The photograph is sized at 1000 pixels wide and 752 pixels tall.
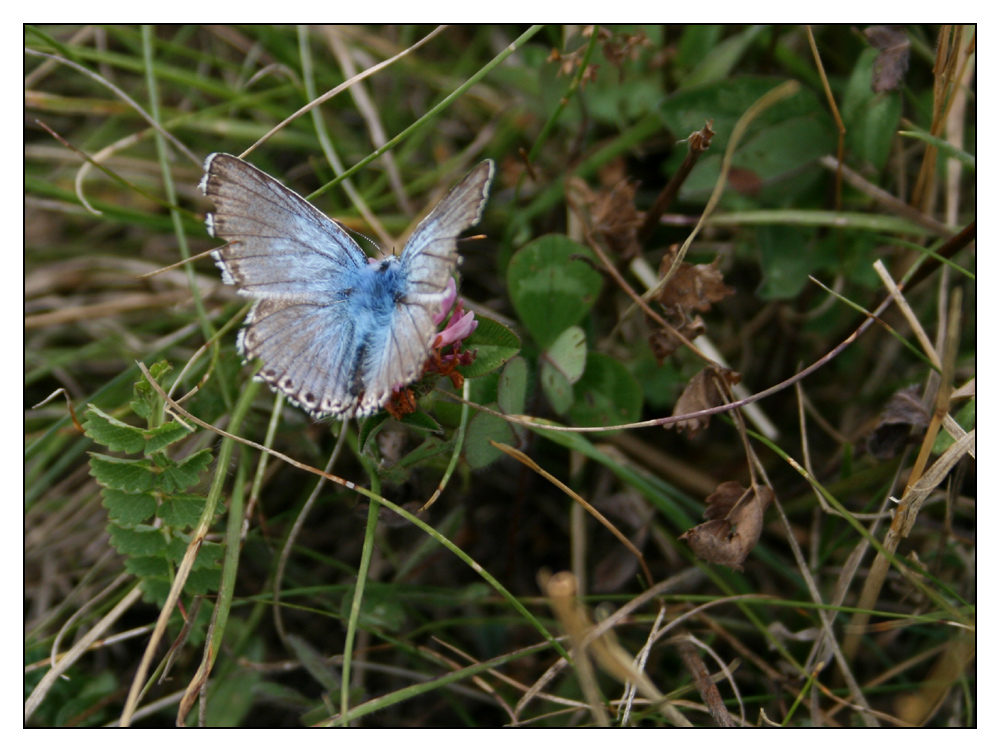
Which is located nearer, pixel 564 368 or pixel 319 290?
pixel 319 290

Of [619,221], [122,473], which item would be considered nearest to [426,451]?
[122,473]

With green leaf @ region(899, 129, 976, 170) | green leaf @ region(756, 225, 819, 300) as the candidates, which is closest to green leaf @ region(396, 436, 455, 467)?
green leaf @ region(756, 225, 819, 300)

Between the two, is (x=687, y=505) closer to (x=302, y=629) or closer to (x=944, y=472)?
(x=944, y=472)

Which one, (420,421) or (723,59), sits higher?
(723,59)

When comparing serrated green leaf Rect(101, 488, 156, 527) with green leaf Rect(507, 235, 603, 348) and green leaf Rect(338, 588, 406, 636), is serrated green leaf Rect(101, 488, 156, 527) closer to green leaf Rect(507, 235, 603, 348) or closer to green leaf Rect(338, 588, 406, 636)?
green leaf Rect(338, 588, 406, 636)

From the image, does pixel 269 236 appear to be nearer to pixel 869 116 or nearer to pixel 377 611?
pixel 377 611

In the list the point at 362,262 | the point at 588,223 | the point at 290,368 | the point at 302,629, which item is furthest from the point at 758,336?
the point at 302,629

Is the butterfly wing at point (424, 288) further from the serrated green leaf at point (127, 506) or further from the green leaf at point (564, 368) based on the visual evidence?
the serrated green leaf at point (127, 506)
